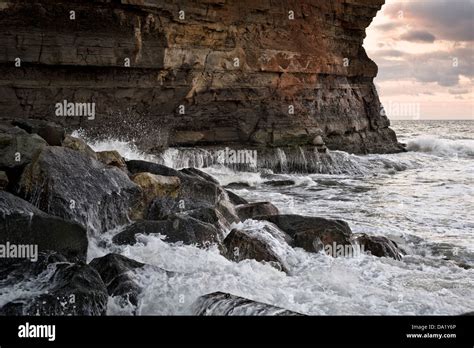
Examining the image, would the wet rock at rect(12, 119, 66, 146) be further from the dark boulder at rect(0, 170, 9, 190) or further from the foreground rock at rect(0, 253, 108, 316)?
the foreground rock at rect(0, 253, 108, 316)

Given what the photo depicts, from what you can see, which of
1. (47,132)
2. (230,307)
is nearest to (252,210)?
(47,132)

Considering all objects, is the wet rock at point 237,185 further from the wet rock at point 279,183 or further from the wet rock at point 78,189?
the wet rock at point 78,189

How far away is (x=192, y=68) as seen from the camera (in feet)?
65.2

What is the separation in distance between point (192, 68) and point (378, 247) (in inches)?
488

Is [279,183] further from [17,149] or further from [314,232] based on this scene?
[17,149]

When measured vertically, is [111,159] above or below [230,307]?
A: above

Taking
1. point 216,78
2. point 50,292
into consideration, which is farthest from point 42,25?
point 50,292

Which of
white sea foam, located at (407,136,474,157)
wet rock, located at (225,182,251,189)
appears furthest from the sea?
white sea foam, located at (407,136,474,157)

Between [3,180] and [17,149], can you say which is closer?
[3,180]

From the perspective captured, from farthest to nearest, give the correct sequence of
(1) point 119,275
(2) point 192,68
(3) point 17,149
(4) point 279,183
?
1. (2) point 192,68
2. (4) point 279,183
3. (3) point 17,149
4. (1) point 119,275

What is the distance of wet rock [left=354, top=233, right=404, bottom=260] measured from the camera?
30.2 feet

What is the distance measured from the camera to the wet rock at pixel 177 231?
841 centimetres
